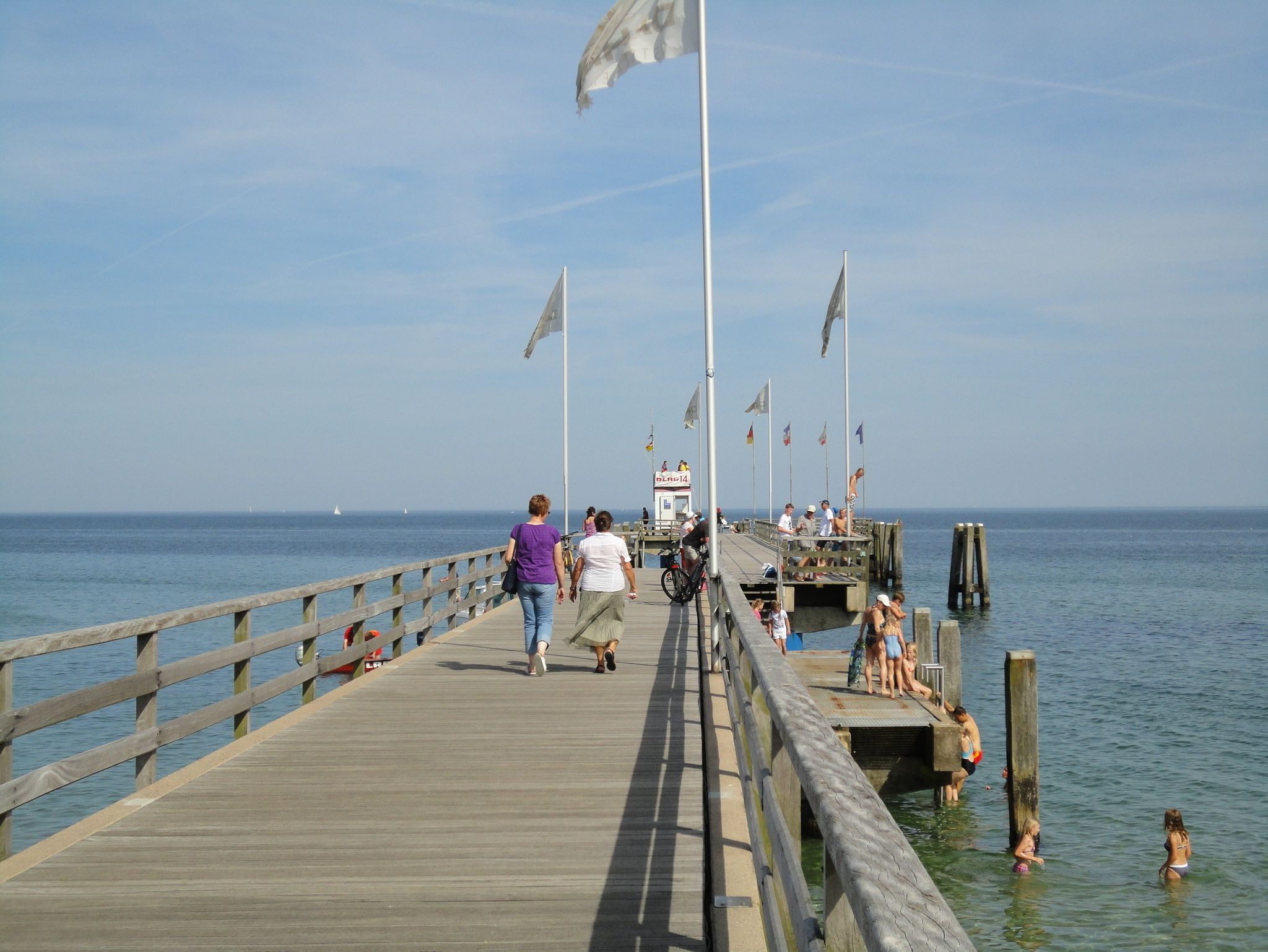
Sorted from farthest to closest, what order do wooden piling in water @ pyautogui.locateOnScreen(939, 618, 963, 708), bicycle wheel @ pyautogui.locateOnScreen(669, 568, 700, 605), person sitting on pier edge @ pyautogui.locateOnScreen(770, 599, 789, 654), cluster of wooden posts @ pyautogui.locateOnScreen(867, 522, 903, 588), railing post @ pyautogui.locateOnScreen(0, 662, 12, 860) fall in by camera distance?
cluster of wooden posts @ pyautogui.locateOnScreen(867, 522, 903, 588) → bicycle wheel @ pyautogui.locateOnScreen(669, 568, 700, 605) → person sitting on pier edge @ pyautogui.locateOnScreen(770, 599, 789, 654) → wooden piling in water @ pyautogui.locateOnScreen(939, 618, 963, 708) → railing post @ pyautogui.locateOnScreen(0, 662, 12, 860)

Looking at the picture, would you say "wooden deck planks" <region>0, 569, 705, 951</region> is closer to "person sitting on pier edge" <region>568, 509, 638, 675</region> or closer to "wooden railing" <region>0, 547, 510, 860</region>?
"wooden railing" <region>0, 547, 510, 860</region>

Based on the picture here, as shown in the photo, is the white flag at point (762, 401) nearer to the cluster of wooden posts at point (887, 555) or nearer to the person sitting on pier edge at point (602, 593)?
the cluster of wooden posts at point (887, 555)

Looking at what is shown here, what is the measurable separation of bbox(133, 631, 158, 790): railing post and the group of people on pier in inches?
191

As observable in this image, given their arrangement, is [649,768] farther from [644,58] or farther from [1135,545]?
[1135,545]

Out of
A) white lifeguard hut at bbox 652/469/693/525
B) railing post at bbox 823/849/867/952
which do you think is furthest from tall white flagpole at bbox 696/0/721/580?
white lifeguard hut at bbox 652/469/693/525

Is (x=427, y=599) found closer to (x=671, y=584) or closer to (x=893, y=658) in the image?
(x=893, y=658)

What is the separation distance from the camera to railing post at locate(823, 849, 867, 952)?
222 centimetres

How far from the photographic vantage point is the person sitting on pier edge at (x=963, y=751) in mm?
13797

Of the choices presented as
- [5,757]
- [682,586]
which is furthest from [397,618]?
[5,757]

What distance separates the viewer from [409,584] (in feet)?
222

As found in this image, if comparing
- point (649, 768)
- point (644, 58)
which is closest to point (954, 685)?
point (644, 58)

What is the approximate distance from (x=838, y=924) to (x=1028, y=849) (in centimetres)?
1273

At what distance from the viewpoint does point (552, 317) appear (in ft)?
79.1

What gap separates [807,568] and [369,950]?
21536mm
